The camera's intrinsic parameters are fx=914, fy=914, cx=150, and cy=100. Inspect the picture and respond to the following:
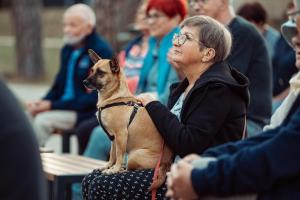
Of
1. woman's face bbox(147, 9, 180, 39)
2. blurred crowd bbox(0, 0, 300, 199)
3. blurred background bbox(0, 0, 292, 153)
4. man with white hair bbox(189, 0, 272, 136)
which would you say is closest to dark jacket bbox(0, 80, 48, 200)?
blurred crowd bbox(0, 0, 300, 199)

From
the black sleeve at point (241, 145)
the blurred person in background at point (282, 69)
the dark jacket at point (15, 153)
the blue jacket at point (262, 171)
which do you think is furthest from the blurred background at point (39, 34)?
the dark jacket at point (15, 153)

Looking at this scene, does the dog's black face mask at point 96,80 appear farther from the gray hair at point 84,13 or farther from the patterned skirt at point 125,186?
the gray hair at point 84,13

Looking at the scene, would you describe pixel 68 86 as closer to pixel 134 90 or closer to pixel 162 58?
pixel 134 90

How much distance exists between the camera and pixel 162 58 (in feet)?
23.4

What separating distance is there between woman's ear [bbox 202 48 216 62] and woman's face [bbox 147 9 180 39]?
2.50m

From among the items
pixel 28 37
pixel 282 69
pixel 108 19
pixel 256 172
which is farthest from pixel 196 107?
pixel 28 37

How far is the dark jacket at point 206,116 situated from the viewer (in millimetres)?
4562

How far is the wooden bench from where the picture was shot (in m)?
5.78

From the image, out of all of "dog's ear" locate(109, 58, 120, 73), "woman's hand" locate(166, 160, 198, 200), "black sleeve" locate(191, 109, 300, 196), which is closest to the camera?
"black sleeve" locate(191, 109, 300, 196)

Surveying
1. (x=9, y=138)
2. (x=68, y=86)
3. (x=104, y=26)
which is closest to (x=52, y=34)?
(x=104, y=26)

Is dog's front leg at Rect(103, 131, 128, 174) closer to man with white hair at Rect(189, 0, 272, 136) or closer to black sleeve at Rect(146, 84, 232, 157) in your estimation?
black sleeve at Rect(146, 84, 232, 157)

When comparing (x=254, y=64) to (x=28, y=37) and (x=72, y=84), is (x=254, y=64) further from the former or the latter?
(x=28, y=37)

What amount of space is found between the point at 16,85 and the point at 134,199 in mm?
16695

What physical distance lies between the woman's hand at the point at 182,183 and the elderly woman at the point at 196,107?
3.34 ft
